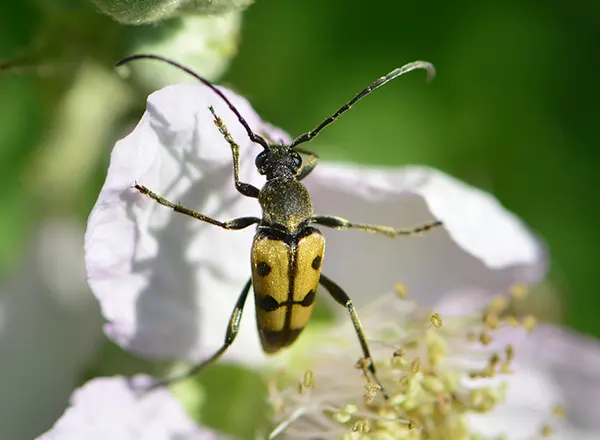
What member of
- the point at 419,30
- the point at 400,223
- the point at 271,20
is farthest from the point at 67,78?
the point at 419,30

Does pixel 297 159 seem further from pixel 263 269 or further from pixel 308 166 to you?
pixel 263 269

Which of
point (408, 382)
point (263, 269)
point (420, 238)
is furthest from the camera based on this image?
point (420, 238)

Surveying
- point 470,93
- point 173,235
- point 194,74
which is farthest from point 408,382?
point 470,93

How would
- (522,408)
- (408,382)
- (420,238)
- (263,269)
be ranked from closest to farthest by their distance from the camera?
(263,269), (408,382), (420,238), (522,408)

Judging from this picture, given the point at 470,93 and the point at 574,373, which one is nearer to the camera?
the point at 574,373

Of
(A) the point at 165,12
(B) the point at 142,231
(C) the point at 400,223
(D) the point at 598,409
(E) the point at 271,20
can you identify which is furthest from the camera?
(E) the point at 271,20

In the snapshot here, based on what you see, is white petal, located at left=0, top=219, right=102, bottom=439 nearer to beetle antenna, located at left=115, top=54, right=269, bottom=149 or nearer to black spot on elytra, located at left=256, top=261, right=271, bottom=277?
black spot on elytra, located at left=256, top=261, right=271, bottom=277

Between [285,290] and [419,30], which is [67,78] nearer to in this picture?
[285,290]
